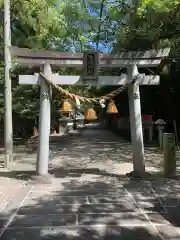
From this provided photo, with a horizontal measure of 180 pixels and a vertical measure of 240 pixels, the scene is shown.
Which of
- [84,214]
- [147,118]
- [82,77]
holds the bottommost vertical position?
[84,214]

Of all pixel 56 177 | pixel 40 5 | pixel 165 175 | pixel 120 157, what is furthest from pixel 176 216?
pixel 40 5

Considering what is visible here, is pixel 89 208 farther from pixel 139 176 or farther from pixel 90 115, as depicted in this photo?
pixel 90 115

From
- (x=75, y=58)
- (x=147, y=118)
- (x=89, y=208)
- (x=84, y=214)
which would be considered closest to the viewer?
(x=84, y=214)

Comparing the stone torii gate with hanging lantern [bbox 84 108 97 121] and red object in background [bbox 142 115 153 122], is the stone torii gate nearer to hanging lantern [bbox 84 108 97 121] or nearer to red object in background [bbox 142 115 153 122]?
hanging lantern [bbox 84 108 97 121]

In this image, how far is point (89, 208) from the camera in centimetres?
721

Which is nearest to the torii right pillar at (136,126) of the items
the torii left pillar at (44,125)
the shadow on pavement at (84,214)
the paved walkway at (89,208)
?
the paved walkway at (89,208)

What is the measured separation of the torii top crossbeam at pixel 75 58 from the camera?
10141 mm

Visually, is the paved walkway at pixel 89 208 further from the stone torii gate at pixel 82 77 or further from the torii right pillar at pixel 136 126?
the stone torii gate at pixel 82 77

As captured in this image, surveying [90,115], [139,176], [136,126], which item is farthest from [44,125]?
[139,176]

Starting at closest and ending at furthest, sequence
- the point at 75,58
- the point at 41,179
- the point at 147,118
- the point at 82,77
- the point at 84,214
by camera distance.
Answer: the point at 84,214 → the point at 41,179 → the point at 75,58 → the point at 82,77 → the point at 147,118

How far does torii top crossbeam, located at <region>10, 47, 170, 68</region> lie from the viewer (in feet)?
33.3

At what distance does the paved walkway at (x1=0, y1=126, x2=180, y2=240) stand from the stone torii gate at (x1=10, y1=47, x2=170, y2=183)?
807 millimetres

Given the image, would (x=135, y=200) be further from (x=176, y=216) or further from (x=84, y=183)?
(x=84, y=183)

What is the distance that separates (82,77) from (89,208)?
13.9 feet
